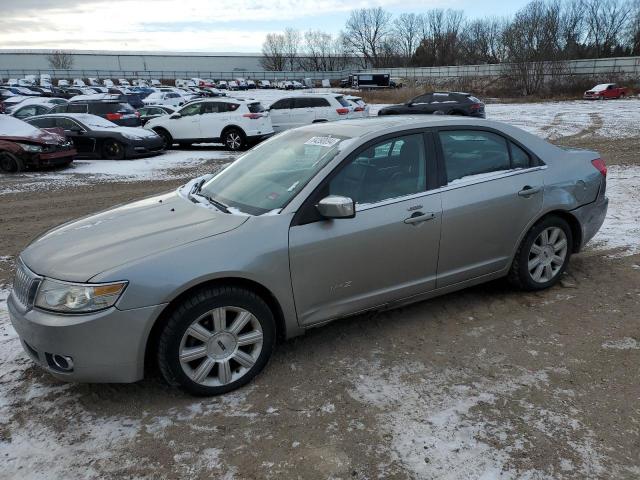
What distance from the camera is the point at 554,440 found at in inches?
108

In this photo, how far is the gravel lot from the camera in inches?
103

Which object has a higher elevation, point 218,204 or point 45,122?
point 218,204

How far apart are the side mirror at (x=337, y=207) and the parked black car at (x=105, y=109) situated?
52.4ft

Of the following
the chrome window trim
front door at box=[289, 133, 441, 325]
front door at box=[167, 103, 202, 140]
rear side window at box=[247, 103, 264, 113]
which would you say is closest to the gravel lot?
front door at box=[289, 133, 441, 325]

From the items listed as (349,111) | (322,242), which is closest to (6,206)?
(322,242)

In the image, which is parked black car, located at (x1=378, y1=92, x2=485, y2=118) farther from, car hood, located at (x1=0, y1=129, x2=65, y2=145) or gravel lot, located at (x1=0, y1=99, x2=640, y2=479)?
gravel lot, located at (x1=0, y1=99, x2=640, y2=479)

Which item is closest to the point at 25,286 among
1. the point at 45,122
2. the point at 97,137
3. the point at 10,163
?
the point at 10,163

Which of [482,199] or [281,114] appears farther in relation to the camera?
[281,114]

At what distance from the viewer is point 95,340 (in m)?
2.84

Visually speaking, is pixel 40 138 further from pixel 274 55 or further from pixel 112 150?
pixel 274 55

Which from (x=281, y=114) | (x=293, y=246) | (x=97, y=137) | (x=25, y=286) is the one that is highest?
(x=293, y=246)

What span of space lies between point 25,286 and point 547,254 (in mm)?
4029

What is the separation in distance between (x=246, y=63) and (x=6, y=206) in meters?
121

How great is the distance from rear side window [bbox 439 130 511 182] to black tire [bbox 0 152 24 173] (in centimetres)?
1129
